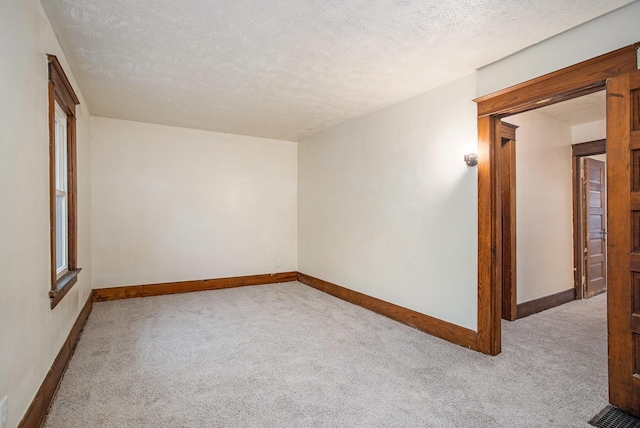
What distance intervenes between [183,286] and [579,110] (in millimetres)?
5806

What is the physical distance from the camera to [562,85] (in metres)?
2.42

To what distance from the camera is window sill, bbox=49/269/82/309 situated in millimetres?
2268

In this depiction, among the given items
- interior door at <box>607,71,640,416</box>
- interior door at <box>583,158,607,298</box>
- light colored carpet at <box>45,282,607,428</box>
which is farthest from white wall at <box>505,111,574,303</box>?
interior door at <box>607,71,640,416</box>

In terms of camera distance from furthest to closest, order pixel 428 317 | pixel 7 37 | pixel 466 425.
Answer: pixel 428 317
pixel 466 425
pixel 7 37

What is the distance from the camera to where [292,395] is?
2.24 metres

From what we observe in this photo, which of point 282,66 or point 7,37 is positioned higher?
point 282,66

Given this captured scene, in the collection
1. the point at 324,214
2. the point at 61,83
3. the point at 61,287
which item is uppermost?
the point at 61,83

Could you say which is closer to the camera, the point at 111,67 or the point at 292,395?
the point at 292,395

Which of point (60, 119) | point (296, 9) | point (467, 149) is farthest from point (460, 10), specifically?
point (60, 119)

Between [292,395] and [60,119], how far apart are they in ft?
10.0

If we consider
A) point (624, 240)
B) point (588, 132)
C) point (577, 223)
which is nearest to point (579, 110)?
point (588, 132)

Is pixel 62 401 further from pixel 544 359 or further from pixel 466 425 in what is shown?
pixel 544 359

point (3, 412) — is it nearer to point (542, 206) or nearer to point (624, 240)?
point (624, 240)

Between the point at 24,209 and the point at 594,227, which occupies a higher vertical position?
the point at 24,209
